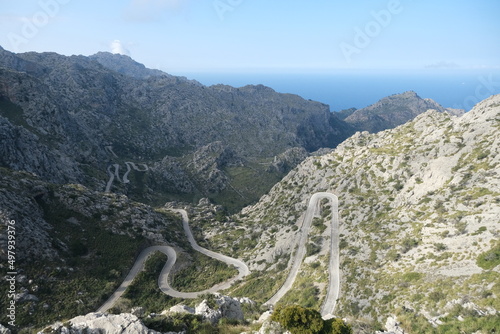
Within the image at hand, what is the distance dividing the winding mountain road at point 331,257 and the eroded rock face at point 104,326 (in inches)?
1184

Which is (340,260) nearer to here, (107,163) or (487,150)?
(487,150)

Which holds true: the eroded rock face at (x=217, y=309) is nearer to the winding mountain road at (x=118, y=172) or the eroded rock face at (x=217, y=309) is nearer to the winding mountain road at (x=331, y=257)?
the winding mountain road at (x=331, y=257)

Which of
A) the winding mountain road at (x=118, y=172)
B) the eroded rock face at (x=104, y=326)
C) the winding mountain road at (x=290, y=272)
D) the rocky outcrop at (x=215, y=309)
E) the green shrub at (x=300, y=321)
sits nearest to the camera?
the green shrub at (x=300, y=321)

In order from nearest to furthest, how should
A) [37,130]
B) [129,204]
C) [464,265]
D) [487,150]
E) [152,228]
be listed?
[464,265]
[487,150]
[152,228]
[129,204]
[37,130]

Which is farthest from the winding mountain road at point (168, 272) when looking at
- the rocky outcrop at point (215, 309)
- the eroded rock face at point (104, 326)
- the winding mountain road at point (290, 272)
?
the eroded rock face at point (104, 326)

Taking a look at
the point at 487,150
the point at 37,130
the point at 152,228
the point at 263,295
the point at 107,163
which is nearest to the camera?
the point at 263,295

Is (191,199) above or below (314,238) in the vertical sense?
below

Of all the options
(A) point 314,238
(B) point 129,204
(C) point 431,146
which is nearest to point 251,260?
(A) point 314,238

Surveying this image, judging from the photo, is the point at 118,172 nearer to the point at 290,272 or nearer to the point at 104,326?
the point at 290,272

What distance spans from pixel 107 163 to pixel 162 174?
3537 centimetres

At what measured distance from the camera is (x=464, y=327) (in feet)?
83.6

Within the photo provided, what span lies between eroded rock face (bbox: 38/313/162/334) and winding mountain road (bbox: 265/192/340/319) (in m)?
30.1

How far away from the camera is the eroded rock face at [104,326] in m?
24.5

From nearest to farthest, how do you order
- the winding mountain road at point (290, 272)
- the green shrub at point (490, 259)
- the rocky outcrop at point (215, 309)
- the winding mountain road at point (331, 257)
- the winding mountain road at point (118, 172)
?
the rocky outcrop at point (215, 309)
the green shrub at point (490, 259)
the winding mountain road at point (331, 257)
the winding mountain road at point (290, 272)
the winding mountain road at point (118, 172)
